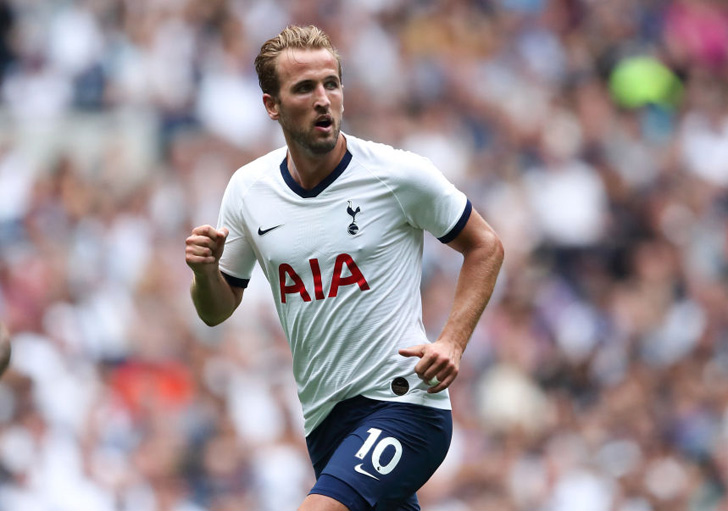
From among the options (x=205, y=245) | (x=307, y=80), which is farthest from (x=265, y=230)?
(x=307, y=80)

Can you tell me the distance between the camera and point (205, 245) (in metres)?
5.59

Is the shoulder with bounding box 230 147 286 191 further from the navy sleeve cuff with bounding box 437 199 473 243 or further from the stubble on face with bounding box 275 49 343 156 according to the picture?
the navy sleeve cuff with bounding box 437 199 473 243

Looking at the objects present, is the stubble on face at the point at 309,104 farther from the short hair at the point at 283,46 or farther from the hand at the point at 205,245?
the hand at the point at 205,245

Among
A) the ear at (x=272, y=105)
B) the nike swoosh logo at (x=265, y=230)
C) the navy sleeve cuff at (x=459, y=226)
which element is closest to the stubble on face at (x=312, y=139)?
the ear at (x=272, y=105)

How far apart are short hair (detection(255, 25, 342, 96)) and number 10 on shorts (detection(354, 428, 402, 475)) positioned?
1.56 m

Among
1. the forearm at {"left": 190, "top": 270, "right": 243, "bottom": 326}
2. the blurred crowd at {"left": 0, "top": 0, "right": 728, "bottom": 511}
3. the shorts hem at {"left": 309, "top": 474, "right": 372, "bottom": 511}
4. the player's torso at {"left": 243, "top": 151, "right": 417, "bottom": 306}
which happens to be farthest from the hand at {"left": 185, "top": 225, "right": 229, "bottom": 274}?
the blurred crowd at {"left": 0, "top": 0, "right": 728, "bottom": 511}

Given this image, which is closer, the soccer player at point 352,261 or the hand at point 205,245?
the hand at point 205,245

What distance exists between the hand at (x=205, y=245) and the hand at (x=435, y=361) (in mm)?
893

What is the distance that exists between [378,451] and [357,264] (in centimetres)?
80

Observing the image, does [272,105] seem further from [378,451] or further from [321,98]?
[378,451]

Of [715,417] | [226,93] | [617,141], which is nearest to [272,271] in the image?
[715,417]

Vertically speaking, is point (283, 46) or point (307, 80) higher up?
point (283, 46)

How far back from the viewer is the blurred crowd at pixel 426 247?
11109 mm

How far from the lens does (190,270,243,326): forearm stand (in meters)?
5.88
